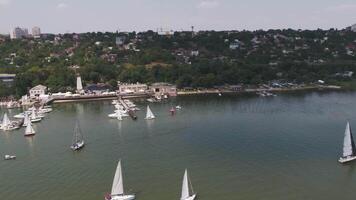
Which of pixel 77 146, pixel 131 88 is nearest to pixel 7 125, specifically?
pixel 77 146

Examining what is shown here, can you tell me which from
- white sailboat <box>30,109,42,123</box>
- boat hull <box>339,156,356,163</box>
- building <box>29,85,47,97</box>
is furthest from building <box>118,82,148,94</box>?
boat hull <box>339,156,356,163</box>

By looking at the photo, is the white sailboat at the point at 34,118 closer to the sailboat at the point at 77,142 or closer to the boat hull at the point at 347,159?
the sailboat at the point at 77,142

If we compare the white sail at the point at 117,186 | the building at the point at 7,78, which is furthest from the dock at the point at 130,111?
the building at the point at 7,78

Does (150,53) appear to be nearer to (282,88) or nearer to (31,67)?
(31,67)

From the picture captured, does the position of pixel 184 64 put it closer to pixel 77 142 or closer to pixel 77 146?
pixel 77 142

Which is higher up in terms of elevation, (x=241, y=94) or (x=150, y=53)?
(x=150, y=53)

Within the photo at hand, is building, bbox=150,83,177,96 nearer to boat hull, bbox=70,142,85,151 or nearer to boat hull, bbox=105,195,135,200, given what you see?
boat hull, bbox=70,142,85,151

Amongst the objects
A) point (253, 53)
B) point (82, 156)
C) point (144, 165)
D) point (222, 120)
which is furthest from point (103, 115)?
point (253, 53)
